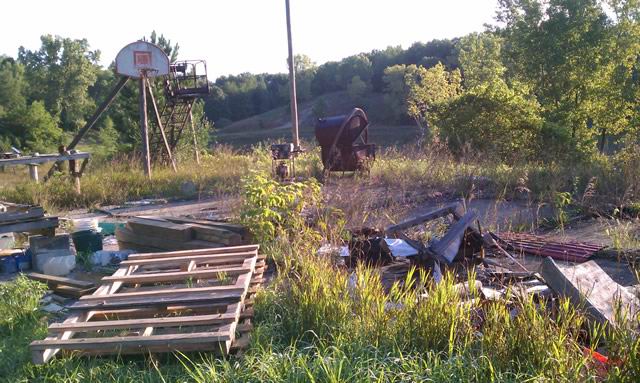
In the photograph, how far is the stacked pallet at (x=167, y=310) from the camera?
4156mm

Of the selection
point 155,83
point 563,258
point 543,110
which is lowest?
point 563,258

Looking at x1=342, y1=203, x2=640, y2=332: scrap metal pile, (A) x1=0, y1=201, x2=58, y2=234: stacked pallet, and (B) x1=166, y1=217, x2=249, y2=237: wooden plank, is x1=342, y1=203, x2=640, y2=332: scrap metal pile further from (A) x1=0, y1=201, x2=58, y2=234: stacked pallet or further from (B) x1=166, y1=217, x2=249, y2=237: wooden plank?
(A) x1=0, y1=201, x2=58, y2=234: stacked pallet

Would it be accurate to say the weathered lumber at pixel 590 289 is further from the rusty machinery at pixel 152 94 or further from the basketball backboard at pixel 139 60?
the basketball backboard at pixel 139 60

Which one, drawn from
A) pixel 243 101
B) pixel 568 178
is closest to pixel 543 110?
pixel 568 178

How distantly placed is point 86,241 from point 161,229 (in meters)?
1.32

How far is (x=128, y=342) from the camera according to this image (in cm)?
415

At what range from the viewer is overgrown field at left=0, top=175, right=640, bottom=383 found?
11.4 ft

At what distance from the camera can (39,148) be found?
154ft

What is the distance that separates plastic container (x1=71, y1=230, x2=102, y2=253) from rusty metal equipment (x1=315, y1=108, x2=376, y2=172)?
24.5 feet

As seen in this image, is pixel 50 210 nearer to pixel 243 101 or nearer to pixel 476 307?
pixel 476 307

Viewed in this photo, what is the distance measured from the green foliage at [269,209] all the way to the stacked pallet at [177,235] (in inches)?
10.1

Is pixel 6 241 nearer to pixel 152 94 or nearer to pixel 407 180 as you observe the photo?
pixel 407 180

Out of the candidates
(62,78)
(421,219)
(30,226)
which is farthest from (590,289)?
(62,78)

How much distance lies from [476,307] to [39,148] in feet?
159
